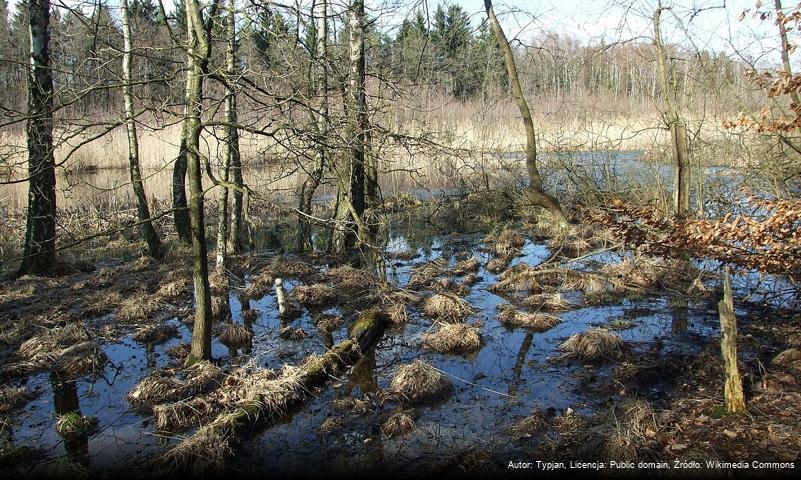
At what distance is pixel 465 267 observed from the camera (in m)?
11.0

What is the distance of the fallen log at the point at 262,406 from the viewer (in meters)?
4.52

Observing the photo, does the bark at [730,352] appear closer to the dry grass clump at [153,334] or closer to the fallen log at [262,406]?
the fallen log at [262,406]

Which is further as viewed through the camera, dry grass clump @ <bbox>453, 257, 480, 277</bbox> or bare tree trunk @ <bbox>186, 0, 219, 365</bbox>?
dry grass clump @ <bbox>453, 257, 480, 277</bbox>

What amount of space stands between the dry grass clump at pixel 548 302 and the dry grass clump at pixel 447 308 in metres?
0.94

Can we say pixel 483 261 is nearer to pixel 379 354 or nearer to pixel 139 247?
pixel 379 354

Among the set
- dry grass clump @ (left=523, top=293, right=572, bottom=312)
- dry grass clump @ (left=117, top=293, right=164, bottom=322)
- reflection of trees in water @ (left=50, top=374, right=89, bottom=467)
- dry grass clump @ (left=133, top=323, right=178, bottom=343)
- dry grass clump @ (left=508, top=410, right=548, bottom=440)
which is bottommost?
dry grass clump @ (left=508, top=410, right=548, bottom=440)

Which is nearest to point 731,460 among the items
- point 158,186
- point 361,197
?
point 361,197

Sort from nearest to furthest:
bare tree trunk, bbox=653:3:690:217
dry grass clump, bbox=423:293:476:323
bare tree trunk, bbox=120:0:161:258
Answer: dry grass clump, bbox=423:293:476:323, bare tree trunk, bbox=653:3:690:217, bare tree trunk, bbox=120:0:161:258

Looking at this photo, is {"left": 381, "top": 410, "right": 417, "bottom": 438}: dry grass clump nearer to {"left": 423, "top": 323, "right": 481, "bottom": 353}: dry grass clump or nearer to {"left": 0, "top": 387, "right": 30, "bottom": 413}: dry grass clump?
{"left": 423, "top": 323, "right": 481, "bottom": 353}: dry grass clump

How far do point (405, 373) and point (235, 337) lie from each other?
2.67 m

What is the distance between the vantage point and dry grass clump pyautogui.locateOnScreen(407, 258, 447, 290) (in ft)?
32.5

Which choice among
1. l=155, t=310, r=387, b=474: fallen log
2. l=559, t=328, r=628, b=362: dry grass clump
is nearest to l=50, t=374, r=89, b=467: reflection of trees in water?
l=155, t=310, r=387, b=474: fallen log

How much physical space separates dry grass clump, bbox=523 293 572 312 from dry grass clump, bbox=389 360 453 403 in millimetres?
3021

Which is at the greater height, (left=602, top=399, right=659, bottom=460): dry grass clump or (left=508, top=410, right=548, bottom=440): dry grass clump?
(left=602, top=399, right=659, bottom=460): dry grass clump
